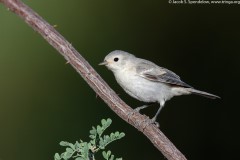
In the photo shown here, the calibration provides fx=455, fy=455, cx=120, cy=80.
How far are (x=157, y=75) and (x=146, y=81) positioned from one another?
0.11 m

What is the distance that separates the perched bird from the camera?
123 inches

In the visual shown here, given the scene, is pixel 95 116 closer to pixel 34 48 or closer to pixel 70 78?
pixel 70 78

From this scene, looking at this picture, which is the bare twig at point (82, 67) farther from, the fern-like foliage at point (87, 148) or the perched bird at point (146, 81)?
the perched bird at point (146, 81)

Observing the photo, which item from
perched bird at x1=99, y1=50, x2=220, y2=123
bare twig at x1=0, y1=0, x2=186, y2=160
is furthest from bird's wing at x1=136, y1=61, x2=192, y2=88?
bare twig at x1=0, y1=0, x2=186, y2=160

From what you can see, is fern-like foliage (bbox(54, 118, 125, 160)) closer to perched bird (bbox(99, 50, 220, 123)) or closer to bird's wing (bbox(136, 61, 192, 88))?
perched bird (bbox(99, 50, 220, 123))

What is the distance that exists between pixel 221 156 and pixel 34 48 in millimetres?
1915

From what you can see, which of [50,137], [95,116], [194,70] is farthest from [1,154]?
[194,70]

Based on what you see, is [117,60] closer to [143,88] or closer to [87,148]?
[143,88]

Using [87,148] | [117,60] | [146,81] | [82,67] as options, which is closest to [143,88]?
[146,81]

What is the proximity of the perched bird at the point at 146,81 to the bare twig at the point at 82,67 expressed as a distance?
1.22 meters

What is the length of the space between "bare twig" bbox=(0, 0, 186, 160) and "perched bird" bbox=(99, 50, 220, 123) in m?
1.22

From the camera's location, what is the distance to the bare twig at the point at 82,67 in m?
1.73

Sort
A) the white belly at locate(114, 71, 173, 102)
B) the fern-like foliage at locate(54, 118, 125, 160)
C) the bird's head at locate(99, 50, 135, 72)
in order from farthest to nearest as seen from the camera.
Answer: the bird's head at locate(99, 50, 135, 72), the white belly at locate(114, 71, 173, 102), the fern-like foliage at locate(54, 118, 125, 160)

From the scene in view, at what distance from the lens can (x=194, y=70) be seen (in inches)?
167
